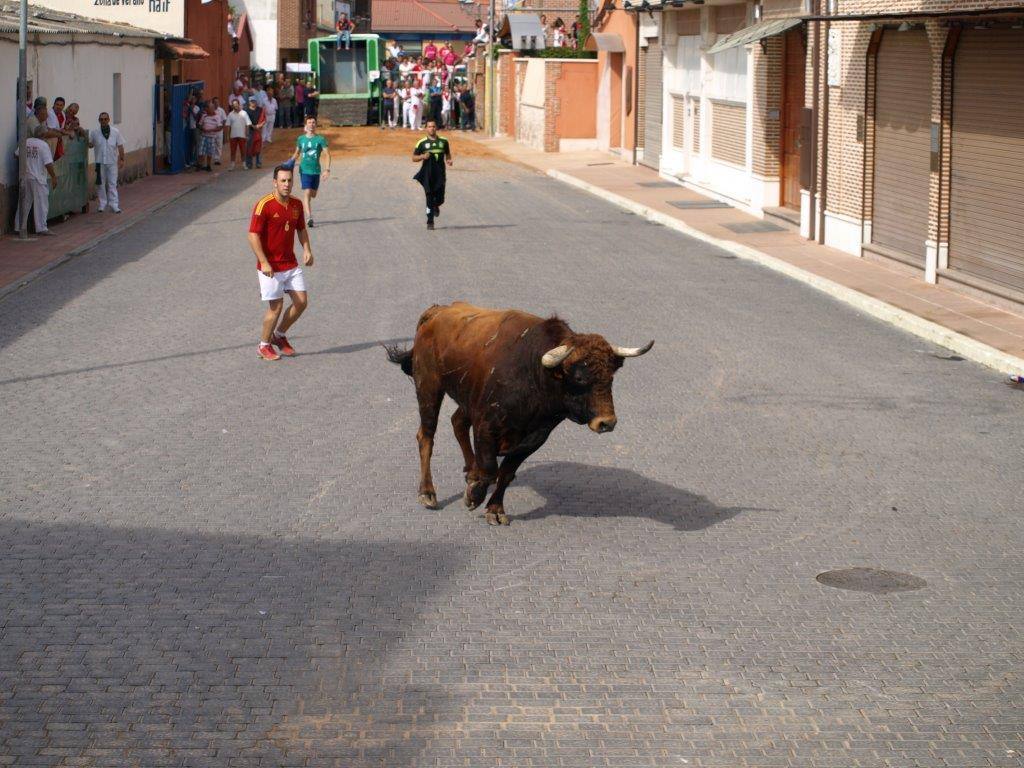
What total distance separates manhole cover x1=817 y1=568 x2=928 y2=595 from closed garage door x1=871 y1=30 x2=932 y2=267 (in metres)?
13.1

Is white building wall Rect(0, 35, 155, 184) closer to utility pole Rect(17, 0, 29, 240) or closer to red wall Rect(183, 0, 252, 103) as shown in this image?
utility pole Rect(17, 0, 29, 240)

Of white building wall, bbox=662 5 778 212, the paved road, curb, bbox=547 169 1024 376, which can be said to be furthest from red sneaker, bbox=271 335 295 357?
white building wall, bbox=662 5 778 212

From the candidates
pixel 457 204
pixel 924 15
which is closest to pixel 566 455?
pixel 924 15

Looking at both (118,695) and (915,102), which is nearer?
(118,695)

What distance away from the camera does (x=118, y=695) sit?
6.41m

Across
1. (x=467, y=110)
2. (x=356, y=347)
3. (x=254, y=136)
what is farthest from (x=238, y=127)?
(x=356, y=347)

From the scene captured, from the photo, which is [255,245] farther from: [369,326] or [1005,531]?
[1005,531]

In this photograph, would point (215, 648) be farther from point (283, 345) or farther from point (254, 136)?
point (254, 136)

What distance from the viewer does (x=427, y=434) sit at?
951 centimetres

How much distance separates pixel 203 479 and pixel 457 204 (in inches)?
820

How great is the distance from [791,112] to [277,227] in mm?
16883

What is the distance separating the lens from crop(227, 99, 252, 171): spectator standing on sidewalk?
1539 inches

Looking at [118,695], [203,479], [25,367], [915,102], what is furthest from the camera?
[915,102]

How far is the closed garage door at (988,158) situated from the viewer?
58.6 feet
